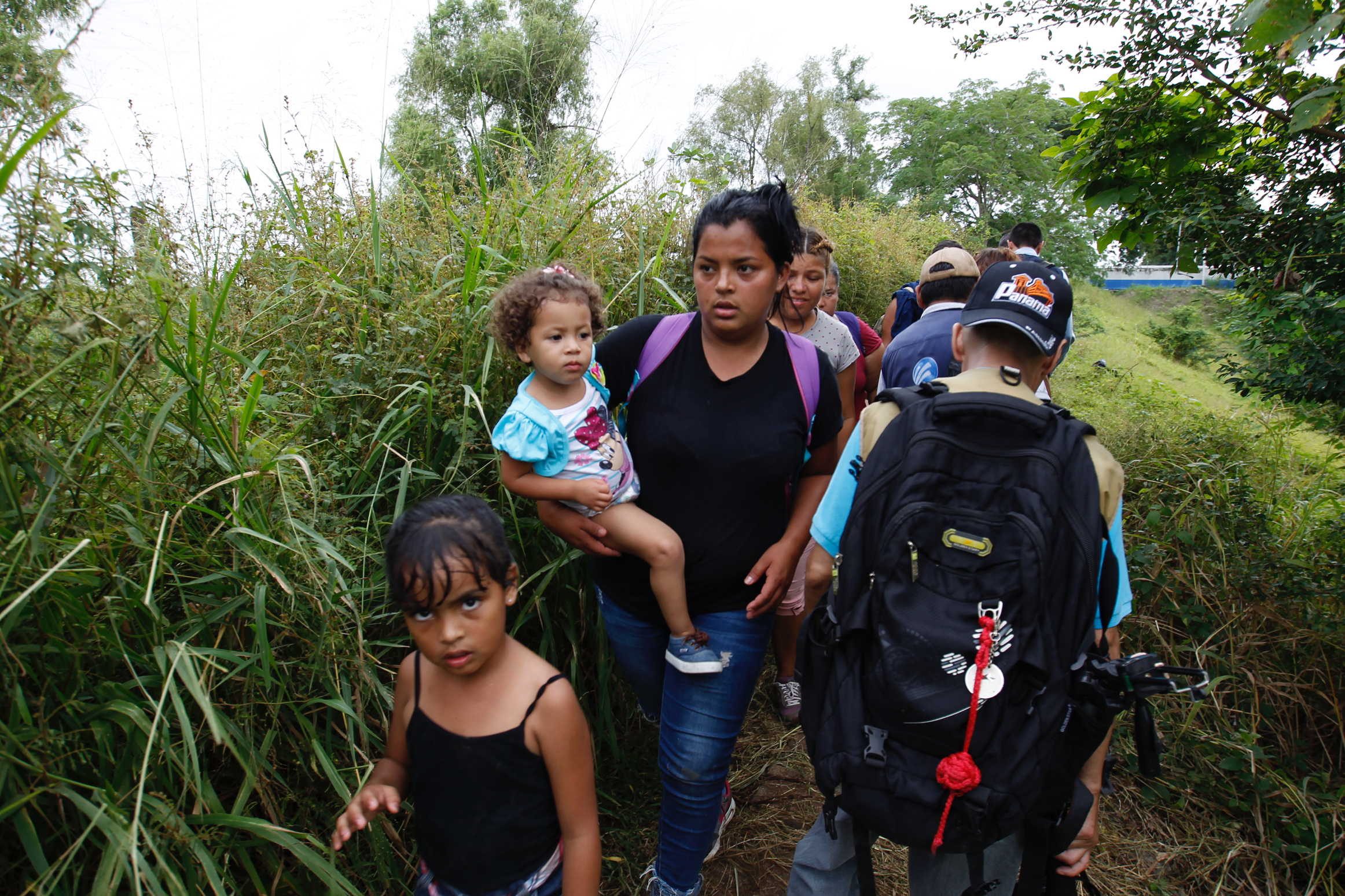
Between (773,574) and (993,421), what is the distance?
28.7 inches

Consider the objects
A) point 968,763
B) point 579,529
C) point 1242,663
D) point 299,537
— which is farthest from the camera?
point 1242,663

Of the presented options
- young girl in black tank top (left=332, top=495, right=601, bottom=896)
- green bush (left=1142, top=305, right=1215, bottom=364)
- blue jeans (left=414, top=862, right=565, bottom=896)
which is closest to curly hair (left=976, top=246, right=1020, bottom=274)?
young girl in black tank top (left=332, top=495, right=601, bottom=896)

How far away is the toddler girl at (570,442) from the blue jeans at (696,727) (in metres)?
0.07

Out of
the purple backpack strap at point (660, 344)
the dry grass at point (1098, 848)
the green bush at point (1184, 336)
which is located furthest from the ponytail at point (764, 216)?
the green bush at point (1184, 336)

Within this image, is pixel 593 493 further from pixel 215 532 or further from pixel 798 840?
pixel 798 840

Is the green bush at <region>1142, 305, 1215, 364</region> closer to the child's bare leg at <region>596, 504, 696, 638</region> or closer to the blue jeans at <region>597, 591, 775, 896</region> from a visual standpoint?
the blue jeans at <region>597, 591, 775, 896</region>

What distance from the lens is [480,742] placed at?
4.82 ft

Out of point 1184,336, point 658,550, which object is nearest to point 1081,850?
point 658,550

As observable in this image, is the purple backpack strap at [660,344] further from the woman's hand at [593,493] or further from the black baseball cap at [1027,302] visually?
the black baseball cap at [1027,302]

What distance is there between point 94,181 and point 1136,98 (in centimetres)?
351

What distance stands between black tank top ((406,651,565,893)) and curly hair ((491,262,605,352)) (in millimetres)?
923

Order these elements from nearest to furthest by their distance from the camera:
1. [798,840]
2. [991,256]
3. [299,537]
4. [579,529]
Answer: [299,537] → [579,529] → [798,840] → [991,256]

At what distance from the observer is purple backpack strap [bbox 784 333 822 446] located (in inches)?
78.2

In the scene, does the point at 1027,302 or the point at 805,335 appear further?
the point at 805,335
